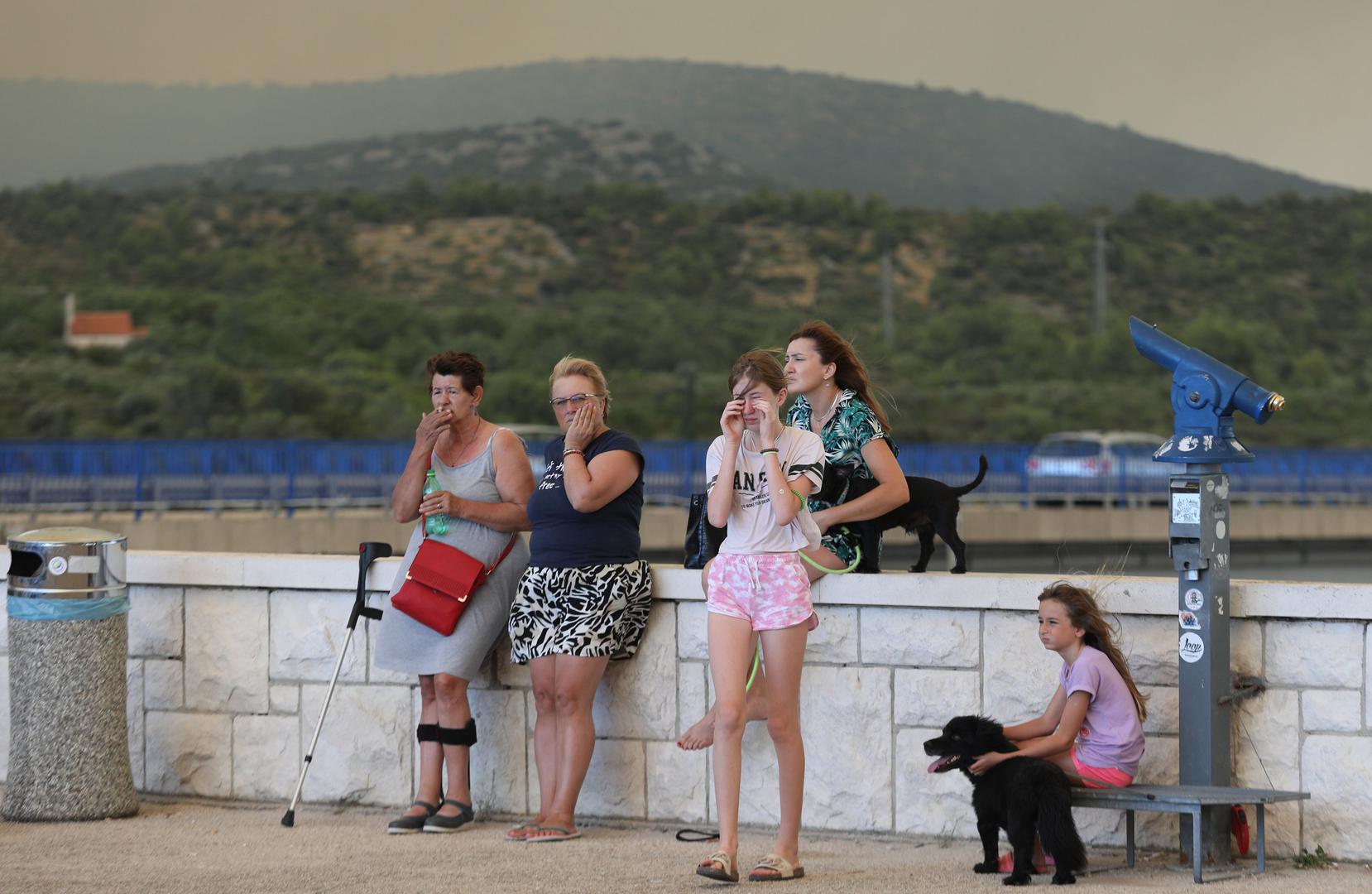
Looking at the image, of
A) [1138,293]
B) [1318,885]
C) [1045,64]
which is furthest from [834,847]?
[1045,64]

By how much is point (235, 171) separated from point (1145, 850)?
119028mm

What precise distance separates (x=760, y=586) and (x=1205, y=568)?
1480 mm

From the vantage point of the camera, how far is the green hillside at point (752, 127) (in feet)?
401

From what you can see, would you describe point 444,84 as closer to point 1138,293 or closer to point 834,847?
point 1138,293

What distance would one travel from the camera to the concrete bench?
5191mm

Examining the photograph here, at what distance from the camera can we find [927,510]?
5.86 m

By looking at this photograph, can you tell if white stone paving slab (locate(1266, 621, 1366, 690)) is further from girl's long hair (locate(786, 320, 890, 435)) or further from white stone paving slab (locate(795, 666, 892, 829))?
girl's long hair (locate(786, 320, 890, 435))

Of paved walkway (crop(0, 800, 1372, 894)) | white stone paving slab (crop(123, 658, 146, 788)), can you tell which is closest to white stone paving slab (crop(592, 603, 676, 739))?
paved walkway (crop(0, 800, 1372, 894))

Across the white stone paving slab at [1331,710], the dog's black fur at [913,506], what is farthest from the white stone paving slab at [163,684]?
the white stone paving slab at [1331,710]

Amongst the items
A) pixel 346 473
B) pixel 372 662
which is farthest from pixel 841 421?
pixel 346 473

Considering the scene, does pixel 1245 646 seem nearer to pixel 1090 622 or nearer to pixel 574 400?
pixel 1090 622

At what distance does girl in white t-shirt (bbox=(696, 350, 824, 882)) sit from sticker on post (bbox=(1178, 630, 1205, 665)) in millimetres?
1286

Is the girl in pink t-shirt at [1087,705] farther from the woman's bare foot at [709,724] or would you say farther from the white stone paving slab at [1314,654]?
the woman's bare foot at [709,724]

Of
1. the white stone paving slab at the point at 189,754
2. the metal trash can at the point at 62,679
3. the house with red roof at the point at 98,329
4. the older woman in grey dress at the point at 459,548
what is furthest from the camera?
the house with red roof at the point at 98,329
